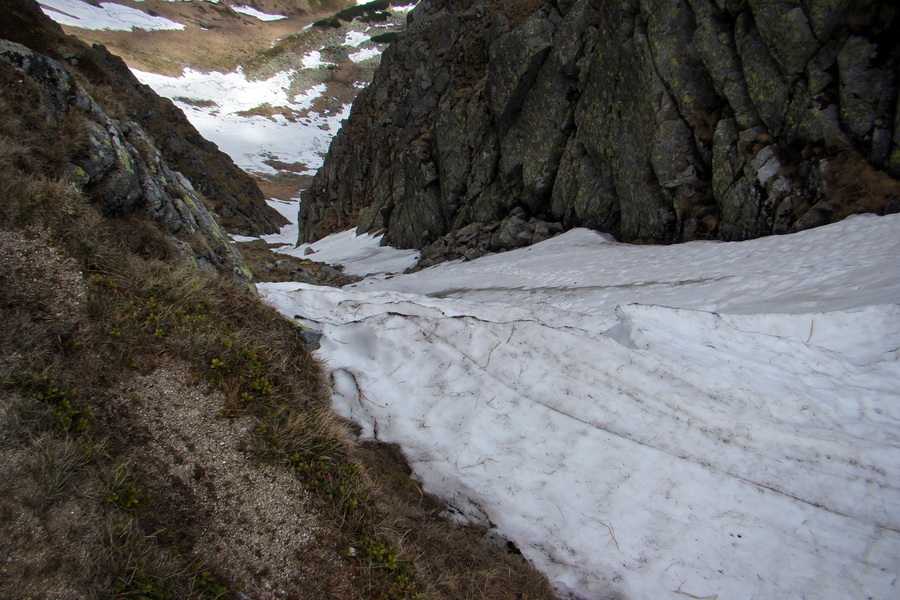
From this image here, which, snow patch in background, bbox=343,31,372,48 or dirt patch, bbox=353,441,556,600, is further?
snow patch in background, bbox=343,31,372,48

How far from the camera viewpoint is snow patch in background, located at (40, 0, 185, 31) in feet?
431

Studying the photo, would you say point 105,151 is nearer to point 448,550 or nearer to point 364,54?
point 448,550

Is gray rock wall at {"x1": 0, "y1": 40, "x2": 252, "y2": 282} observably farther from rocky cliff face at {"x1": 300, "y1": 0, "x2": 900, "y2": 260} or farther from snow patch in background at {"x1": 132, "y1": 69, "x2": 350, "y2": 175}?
snow patch in background at {"x1": 132, "y1": 69, "x2": 350, "y2": 175}

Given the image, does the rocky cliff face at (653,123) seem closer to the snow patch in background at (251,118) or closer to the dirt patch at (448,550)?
the dirt patch at (448,550)

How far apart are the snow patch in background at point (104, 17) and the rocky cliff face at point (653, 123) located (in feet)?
529

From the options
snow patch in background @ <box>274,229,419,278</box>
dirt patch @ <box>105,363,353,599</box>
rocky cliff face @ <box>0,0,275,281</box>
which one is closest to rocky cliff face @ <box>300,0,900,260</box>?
snow patch in background @ <box>274,229,419,278</box>

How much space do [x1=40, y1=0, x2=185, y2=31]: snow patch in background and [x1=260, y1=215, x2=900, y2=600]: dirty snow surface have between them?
18373 cm

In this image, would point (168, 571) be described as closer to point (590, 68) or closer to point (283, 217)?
point (590, 68)

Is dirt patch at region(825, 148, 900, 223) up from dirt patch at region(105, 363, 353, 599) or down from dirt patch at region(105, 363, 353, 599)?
up

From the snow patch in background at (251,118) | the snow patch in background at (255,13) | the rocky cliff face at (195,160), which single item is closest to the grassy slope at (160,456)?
the rocky cliff face at (195,160)

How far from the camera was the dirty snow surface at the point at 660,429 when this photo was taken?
4.73 metres

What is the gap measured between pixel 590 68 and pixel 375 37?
16841 cm

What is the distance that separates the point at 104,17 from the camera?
141 meters

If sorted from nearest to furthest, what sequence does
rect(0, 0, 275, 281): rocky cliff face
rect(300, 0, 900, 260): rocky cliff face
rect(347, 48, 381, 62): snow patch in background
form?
rect(0, 0, 275, 281): rocky cliff face → rect(300, 0, 900, 260): rocky cliff face → rect(347, 48, 381, 62): snow patch in background
